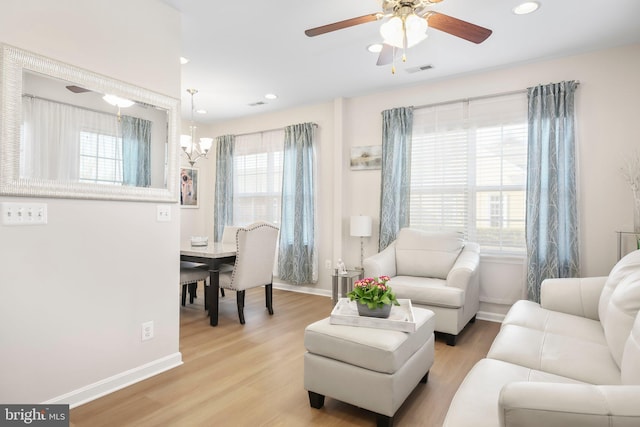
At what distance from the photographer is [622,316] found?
1637 mm

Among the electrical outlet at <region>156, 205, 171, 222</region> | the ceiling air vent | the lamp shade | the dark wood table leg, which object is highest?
the ceiling air vent

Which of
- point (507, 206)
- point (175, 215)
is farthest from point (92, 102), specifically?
point (507, 206)

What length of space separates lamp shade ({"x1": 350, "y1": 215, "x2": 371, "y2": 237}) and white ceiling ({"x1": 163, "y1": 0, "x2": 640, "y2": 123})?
161 centimetres

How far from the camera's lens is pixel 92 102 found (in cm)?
222

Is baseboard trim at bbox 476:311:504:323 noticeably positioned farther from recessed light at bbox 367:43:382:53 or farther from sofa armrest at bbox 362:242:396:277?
recessed light at bbox 367:43:382:53

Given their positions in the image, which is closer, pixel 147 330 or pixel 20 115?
pixel 20 115

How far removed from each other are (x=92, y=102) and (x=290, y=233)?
11.1ft

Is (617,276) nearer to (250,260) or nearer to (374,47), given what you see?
(374,47)

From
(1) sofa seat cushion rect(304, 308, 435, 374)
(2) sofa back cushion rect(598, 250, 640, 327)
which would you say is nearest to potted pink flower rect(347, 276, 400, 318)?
(1) sofa seat cushion rect(304, 308, 435, 374)

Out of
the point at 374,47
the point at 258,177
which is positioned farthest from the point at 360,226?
the point at 258,177

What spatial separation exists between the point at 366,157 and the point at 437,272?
1777 millimetres

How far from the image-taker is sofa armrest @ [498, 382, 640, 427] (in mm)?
941

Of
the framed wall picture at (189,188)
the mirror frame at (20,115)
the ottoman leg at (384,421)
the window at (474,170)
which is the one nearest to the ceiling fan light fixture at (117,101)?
the mirror frame at (20,115)

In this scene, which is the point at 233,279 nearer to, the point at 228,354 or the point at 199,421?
the point at 228,354
